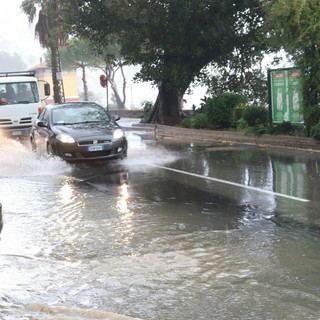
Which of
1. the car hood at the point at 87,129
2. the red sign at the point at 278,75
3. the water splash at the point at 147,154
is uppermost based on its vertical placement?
the red sign at the point at 278,75

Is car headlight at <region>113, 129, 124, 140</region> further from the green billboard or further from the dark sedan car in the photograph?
the green billboard

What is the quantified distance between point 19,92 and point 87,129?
12.1 m

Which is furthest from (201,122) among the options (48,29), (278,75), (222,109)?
(48,29)

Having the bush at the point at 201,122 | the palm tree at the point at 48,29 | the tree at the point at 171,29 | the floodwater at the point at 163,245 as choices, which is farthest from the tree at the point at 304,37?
the palm tree at the point at 48,29

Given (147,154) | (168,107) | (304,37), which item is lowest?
(147,154)

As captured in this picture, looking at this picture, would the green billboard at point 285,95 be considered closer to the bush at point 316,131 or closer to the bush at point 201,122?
the bush at point 316,131

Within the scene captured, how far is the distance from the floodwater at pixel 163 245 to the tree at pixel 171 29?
12017 mm

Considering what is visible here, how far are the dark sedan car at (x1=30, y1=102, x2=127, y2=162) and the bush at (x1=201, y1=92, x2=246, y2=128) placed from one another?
23.7 ft

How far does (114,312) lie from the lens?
5016 mm

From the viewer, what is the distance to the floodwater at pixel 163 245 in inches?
204

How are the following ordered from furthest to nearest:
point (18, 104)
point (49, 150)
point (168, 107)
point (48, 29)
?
1. point (48, 29)
2. point (168, 107)
3. point (18, 104)
4. point (49, 150)

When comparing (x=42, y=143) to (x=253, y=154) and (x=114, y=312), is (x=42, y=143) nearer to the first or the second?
(x=253, y=154)

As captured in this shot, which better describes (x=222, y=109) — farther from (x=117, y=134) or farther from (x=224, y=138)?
(x=117, y=134)

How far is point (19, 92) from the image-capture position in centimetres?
2612
